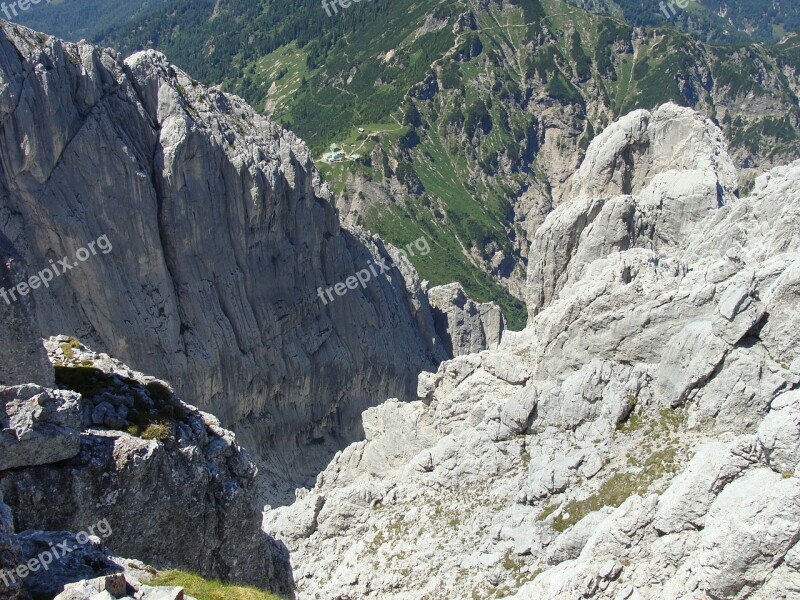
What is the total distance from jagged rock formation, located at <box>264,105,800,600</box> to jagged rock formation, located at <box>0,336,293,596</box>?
14140 millimetres

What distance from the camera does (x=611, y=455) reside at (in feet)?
161

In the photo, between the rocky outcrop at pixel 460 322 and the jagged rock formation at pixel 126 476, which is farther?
the rocky outcrop at pixel 460 322

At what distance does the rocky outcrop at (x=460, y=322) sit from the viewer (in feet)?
408

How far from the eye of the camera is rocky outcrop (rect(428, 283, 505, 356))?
12431 centimetres

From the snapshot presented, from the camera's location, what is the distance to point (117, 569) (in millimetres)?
26453

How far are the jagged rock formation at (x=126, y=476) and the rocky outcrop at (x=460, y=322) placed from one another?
274 feet

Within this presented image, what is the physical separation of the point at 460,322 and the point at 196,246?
55.2 m

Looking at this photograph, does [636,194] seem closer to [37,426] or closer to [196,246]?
[196,246]

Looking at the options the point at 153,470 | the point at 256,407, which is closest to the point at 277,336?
the point at 256,407

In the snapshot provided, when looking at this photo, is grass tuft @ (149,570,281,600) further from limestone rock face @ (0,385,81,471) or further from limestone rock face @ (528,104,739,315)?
limestone rock face @ (528,104,739,315)

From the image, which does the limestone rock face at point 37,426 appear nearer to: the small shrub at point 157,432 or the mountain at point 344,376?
A: the mountain at point 344,376

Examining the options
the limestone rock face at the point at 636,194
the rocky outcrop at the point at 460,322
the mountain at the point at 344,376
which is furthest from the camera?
the rocky outcrop at the point at 460,322

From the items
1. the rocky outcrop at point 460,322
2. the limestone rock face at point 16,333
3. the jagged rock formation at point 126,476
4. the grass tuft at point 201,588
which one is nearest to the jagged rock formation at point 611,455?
the jagged rock formation at point 126,476

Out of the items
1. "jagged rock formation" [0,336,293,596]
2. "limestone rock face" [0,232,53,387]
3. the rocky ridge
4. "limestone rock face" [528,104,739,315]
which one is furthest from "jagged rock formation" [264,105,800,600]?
"limestone rock face" [0,232,53,387]
